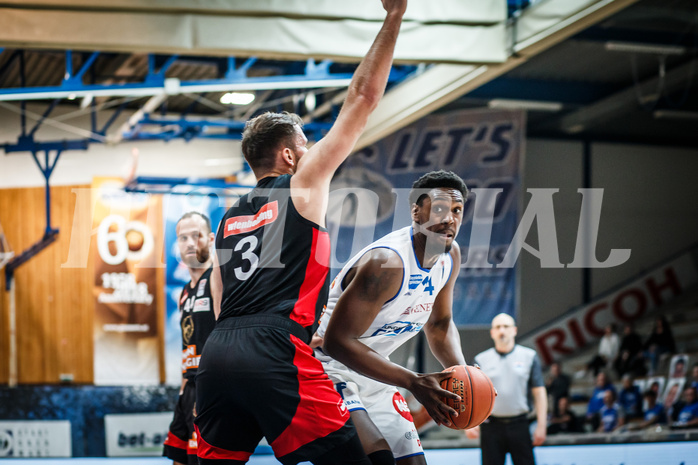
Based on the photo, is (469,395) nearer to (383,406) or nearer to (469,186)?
(383,406)

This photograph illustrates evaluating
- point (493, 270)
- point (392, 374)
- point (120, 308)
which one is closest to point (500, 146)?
point (493, 270)

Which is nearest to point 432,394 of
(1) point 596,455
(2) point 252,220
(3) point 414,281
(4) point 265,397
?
(3) point 414,281

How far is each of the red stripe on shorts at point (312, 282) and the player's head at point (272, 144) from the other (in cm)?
38

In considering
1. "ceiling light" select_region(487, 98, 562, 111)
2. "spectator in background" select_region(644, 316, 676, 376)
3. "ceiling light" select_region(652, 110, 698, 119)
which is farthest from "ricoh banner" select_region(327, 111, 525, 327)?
"ceiling light" select_region(652, 110, 698, 119)

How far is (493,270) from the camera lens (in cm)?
1239

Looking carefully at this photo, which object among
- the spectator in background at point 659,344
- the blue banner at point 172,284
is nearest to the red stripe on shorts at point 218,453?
the blue banner at point 172,284

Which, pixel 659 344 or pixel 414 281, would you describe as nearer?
pixel 414 281

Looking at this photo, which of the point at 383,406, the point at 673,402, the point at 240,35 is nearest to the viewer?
the point at 383,406

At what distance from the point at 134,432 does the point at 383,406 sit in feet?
27.4

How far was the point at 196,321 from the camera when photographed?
5.57 metres

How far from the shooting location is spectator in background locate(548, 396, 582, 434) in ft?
41.7

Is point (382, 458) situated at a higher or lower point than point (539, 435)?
higher

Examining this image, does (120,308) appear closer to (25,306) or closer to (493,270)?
(25,306)

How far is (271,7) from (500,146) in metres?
6.14
